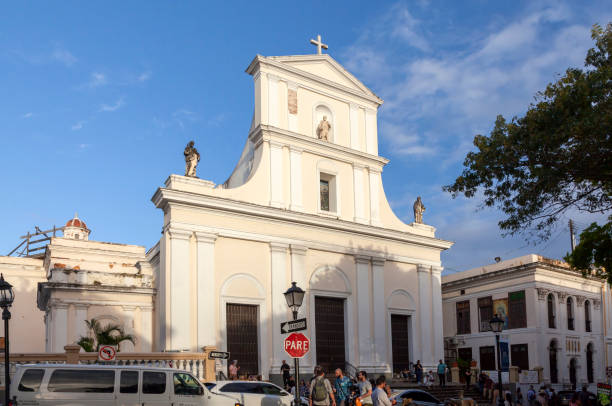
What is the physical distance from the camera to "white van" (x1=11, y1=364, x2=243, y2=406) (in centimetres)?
1286

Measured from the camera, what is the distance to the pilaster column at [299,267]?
27.7 meters

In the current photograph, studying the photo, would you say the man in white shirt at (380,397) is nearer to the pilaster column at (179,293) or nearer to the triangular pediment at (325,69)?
the pilaster column at (179,293)

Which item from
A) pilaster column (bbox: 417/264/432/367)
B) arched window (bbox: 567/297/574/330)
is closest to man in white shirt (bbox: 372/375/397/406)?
pilaster column (bbox: 417/264/432/367)

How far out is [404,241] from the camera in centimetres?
3191

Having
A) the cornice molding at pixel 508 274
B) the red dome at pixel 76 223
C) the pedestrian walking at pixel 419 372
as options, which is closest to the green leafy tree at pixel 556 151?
the pedestrian walking at pixel 419 372

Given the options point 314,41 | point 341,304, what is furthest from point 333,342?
point 314,41

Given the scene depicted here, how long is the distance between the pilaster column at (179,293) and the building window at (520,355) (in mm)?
24711

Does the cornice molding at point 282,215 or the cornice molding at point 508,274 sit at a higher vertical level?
the cornice molding at point 282,215

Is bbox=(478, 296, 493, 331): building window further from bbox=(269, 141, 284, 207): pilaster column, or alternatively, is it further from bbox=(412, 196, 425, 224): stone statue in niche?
bbox=(269, 141, 284, 207): pilaster column

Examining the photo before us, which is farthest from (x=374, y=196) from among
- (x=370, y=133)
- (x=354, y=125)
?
(x=354, y=125)

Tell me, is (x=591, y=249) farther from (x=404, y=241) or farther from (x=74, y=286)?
(x=74, y=286)

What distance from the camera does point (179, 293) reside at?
24453mm

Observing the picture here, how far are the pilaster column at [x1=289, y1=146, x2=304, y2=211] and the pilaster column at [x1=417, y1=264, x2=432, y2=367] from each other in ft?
25.8

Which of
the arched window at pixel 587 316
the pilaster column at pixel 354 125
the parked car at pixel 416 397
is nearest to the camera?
the parked car at pixel 416 397
